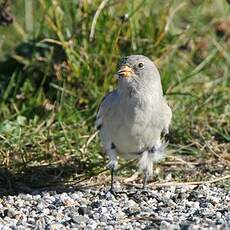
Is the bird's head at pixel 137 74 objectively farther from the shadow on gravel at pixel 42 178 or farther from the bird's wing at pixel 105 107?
the shadow on gravel at pixel 42 178

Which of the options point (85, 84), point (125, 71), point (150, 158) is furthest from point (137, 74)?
point (85, 84)

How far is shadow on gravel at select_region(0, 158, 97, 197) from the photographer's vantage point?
6.18m

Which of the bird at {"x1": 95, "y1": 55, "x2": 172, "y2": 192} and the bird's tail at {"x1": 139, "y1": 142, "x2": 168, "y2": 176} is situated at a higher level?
the bird at {"x1": 95, "y1": 55, "x2": 172, "y2": 192}

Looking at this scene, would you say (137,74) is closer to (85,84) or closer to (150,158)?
(150,158)

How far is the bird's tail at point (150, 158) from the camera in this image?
6.24 m

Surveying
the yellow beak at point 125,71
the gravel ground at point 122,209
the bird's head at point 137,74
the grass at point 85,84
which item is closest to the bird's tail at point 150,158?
the gravel ground at point 122,209

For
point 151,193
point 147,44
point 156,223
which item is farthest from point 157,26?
point 156,223

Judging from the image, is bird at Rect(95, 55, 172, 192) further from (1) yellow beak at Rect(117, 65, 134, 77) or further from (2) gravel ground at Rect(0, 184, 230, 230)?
(2) gravel ground at Rect(0, 184, 230, 230)

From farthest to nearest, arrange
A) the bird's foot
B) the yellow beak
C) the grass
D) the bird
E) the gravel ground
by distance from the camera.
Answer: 1. the grass
2. the bird's foot
3. the yellow beak
4. the bird
5. the gravel ground

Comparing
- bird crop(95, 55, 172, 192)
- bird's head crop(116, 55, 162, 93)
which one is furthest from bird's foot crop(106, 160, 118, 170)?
bird's head crop(116, 55, 162, 93)

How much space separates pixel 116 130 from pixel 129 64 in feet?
1.67

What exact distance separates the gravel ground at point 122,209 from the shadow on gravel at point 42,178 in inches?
6.2

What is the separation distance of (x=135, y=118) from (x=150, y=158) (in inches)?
16.8

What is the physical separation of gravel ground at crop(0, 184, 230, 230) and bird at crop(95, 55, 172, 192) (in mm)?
258
